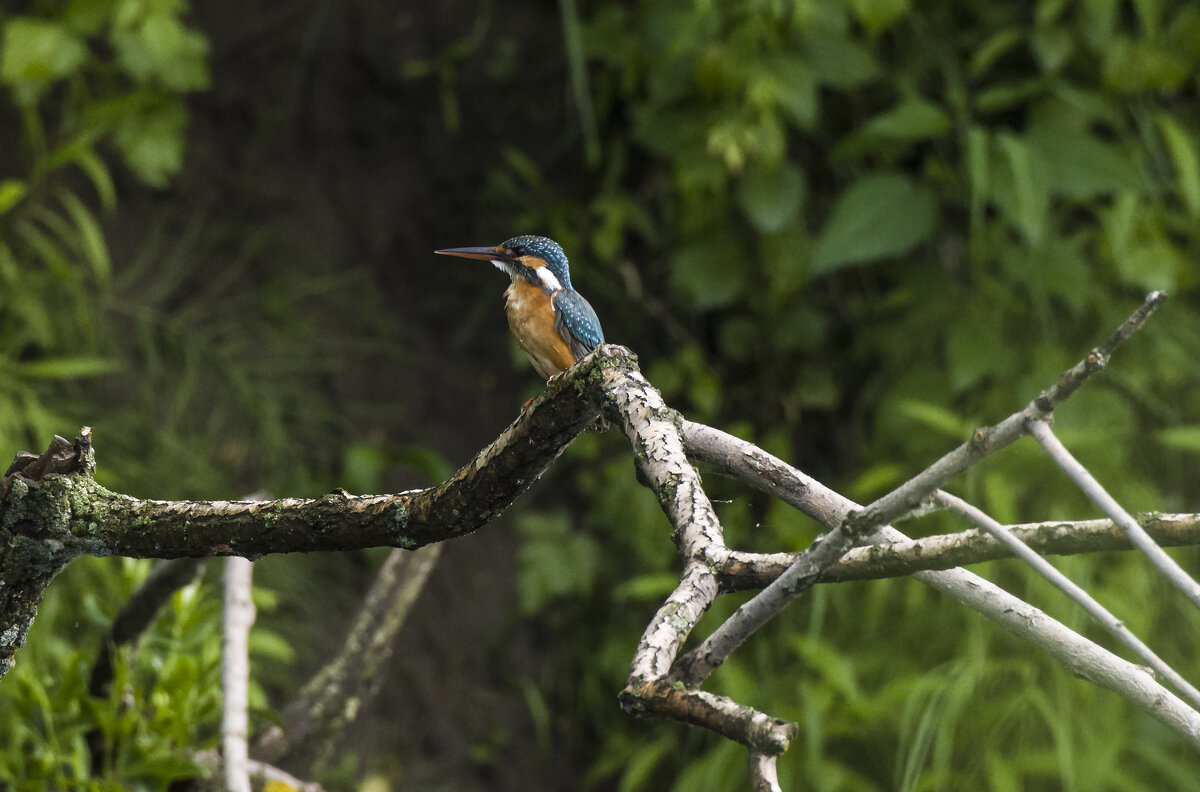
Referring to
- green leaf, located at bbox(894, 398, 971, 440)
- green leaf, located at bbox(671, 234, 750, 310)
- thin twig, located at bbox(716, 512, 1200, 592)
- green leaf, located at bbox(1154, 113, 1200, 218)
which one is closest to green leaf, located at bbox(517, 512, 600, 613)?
green leaf, located at bbox(671, 234, 750, 310)

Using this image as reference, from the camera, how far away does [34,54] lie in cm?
256

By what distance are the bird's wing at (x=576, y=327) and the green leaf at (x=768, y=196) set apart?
1.07m

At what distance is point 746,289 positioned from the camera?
304cm

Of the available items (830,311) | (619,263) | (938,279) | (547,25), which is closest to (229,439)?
(619,263)

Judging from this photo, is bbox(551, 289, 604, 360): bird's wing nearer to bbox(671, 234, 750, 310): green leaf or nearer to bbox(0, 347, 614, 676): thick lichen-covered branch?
bbox(0, 347, 614, 676): thick lichen-covered branch

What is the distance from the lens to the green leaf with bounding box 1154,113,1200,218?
2.67m

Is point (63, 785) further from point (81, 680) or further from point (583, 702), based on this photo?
point (583, 702)

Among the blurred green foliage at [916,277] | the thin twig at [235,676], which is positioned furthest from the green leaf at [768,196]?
the thin twig at [235,676]

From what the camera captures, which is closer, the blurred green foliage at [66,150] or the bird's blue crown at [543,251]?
the bird's blue crown at [543,251]

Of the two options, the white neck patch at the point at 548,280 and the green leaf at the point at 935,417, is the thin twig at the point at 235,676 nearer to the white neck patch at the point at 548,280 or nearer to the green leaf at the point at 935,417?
the white neck patch at the point at 548,280

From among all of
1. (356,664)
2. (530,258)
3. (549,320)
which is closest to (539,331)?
(549,320)

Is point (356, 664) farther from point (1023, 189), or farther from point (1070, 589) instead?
point (1023, 189)

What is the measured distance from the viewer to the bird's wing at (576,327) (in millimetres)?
1808

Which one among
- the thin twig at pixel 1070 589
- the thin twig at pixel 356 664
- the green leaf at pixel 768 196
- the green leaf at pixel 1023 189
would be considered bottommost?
the thin twig at pixel 1070 589
